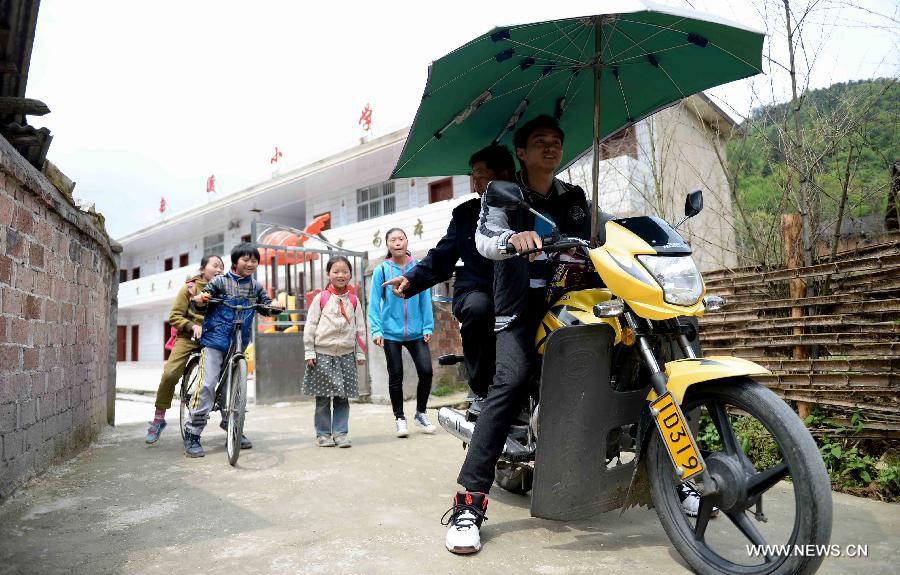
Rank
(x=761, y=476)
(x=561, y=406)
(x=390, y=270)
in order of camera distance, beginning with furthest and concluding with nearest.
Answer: (x=390, y=270)
(x=561, y=406)
(x=761, y=476)

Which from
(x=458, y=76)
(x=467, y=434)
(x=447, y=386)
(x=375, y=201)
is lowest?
(x=447, y=386)

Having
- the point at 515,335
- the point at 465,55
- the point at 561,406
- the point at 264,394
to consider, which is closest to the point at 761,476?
the point at 561,406

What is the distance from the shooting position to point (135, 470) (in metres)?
4.39

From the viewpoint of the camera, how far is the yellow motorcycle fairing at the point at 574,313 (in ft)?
8.26

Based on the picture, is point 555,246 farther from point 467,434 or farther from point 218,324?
point 218,324

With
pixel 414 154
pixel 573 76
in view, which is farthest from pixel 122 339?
pixel 573 76

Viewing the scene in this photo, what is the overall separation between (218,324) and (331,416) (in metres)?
1.19

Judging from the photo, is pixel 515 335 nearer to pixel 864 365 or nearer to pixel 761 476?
pixel 761 476

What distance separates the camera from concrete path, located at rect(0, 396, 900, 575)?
8.04ft

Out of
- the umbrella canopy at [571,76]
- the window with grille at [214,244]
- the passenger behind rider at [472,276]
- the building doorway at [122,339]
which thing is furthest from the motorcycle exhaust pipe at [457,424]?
the building doorway at [122,339]

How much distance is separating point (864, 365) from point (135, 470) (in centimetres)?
466

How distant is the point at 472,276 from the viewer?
3.17 metres

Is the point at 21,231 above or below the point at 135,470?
above

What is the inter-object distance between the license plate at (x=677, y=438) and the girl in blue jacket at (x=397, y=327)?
3632mm
